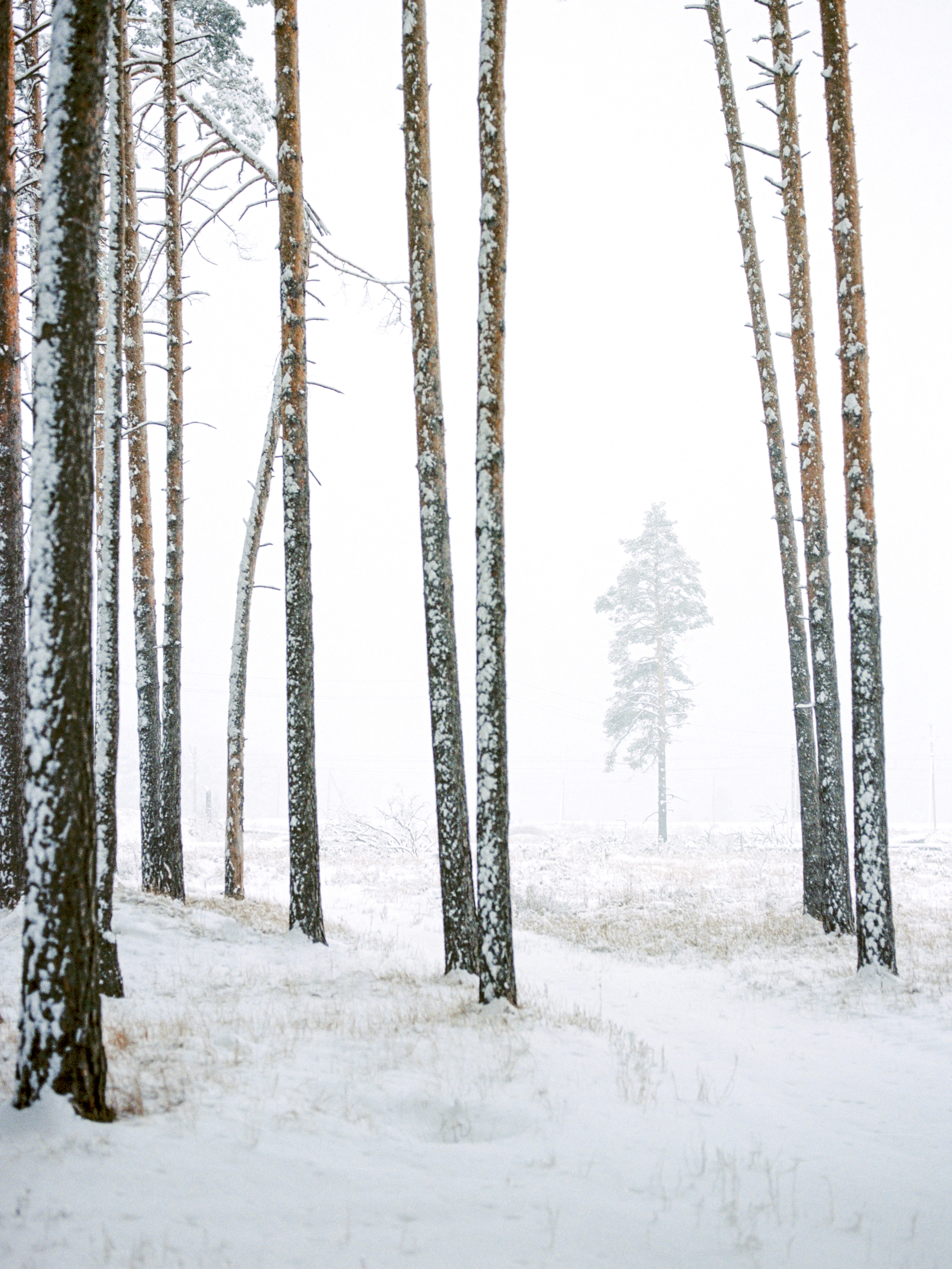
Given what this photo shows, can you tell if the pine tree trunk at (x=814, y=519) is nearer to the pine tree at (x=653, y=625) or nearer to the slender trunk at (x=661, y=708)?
the slender trunk at (x=661, y=708)

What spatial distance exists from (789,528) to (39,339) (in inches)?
459

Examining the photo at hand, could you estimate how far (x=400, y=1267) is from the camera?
10.8ft

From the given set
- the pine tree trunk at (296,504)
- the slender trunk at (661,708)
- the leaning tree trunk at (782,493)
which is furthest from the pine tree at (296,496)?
the slender trunk at (661,708)

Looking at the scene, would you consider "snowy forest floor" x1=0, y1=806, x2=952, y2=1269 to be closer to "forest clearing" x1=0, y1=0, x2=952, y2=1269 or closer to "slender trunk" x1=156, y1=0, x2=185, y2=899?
"forest clearing" x1=0, y1=0, x2=952, y2=1269

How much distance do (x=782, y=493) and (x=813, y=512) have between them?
1.12m

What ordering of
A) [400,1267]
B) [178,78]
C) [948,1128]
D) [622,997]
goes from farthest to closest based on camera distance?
[178,78]
[622,997]
[948,1128]
[400,1267]

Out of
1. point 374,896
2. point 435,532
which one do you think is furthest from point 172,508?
point 374,896

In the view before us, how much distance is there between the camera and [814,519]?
1184 centimetres

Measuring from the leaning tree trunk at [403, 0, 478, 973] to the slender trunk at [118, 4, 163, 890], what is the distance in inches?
178

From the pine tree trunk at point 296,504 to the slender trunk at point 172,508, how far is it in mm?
2677

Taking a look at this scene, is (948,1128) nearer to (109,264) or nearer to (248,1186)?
(248,1186)

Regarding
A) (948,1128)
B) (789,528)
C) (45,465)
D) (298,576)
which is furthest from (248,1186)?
(789,528)

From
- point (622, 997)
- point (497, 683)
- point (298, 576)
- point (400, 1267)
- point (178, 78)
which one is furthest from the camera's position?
point (178, 78)

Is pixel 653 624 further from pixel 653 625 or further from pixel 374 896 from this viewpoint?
pixel 374 896
